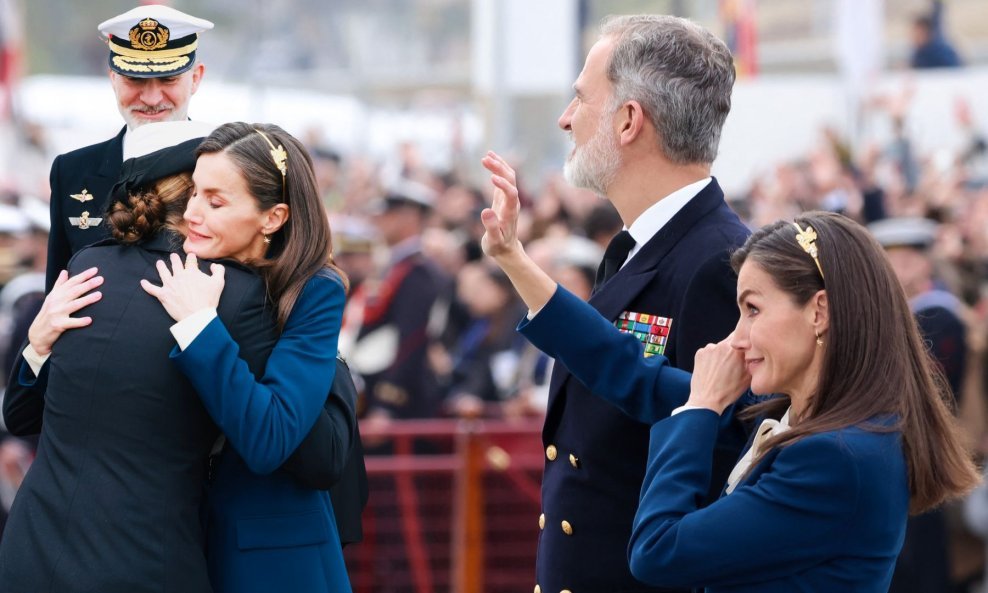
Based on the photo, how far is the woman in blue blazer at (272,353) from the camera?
324 centimetres

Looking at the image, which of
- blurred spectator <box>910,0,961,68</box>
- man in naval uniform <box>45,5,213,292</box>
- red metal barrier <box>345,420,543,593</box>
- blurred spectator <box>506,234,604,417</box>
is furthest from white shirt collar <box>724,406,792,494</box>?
blurred spectator <box>910,0,961,68</box>

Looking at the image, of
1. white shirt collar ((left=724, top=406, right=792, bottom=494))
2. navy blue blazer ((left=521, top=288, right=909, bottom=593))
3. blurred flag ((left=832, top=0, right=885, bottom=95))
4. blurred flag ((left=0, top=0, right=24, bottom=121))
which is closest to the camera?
navy blue blazer ((left=521, top=288, right=909, bottom=593))

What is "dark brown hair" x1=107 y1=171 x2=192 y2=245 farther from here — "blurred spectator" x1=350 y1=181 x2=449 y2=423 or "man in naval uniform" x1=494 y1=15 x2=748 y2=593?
"blurred spectator" x1=350 y1=181 x2=449 y2=423

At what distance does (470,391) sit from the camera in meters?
9.10

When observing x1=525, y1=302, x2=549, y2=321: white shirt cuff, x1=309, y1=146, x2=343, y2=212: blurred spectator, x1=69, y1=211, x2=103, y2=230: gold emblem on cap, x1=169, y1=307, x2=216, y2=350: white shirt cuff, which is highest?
x1=69, y1=211, x2=103, y2=230: gold emblem on cap

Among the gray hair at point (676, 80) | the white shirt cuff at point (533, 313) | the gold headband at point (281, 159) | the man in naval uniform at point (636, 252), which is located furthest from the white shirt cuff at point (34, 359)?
the gray hair at point (676, 80)

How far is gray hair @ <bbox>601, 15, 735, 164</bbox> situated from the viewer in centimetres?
380

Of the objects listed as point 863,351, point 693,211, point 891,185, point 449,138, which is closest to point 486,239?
point 693,211

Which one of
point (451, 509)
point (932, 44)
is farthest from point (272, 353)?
point (932, 44)

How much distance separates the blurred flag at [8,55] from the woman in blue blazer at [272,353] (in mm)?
14624

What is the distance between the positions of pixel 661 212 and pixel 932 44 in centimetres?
1245

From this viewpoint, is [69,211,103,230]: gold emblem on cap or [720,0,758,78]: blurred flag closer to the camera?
[69,211,103,230]: gold emblem on cap

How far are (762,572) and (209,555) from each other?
1232 millimetres

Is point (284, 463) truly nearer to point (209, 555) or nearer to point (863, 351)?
point (209, 555)
